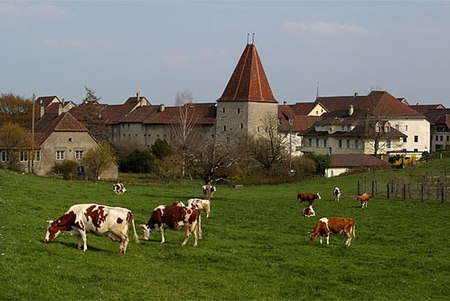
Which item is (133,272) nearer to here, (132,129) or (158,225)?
(158,225)

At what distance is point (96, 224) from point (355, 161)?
51.8 meters

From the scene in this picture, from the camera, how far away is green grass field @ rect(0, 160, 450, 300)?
11812mm

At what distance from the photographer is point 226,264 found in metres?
15.5

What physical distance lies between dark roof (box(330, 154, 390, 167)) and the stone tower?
12.0 metres

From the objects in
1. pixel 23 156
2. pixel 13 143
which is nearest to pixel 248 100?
pixel 23 156

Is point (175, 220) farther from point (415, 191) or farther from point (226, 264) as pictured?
point (415, 191)

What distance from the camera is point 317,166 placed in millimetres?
62625

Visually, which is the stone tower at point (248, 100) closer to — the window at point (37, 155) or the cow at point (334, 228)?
the window at point (37, 155)

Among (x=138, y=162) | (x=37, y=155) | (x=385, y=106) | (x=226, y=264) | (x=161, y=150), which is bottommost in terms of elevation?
(x=226, y=264)

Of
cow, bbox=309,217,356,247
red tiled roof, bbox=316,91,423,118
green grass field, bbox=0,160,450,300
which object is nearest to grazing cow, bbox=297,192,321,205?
green grass field, bbox=0,160,450,300

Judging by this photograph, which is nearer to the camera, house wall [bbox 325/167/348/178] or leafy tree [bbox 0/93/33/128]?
house wall [bbox 325/167/348/178]

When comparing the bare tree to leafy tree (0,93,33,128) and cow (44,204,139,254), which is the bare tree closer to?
leafy tree (0,93,33,128)

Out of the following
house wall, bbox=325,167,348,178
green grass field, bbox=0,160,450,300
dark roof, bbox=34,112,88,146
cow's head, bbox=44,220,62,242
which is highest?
dark roof, bbox=34,112,88,146

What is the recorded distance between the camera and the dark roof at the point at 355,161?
6394 cm
